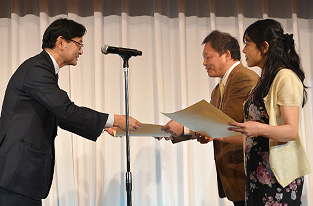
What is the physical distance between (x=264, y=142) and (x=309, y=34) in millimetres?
2650

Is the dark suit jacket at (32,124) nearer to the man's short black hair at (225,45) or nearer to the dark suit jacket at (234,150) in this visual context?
the dark suit jacket at (234,150)

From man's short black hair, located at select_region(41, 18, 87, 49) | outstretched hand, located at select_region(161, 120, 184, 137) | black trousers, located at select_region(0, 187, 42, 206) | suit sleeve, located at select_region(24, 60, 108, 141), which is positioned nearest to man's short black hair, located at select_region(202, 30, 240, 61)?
outstretched hand, located at select_region(161, 120, 184, 137)

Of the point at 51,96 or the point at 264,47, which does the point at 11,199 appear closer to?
the point at 51,96

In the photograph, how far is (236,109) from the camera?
2.46 m

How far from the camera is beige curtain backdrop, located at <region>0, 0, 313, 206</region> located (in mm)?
3883

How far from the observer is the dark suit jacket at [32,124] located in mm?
2133

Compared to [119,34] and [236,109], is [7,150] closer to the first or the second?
[236,109]

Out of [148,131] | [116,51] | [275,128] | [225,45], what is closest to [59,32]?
[116,51]

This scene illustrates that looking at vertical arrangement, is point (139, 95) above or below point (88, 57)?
below

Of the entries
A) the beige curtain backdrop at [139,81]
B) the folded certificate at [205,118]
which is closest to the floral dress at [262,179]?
the folded certificate at [205,118]

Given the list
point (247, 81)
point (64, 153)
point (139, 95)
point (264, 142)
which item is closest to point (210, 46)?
point (247, 81)

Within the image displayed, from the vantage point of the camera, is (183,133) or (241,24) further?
(241,24)

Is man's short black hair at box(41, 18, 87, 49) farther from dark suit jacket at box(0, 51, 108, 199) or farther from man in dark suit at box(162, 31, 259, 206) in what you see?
man in dark suit at box(162, 31, 259, 206)

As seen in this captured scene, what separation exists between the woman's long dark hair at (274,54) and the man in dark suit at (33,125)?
0.80 meters
